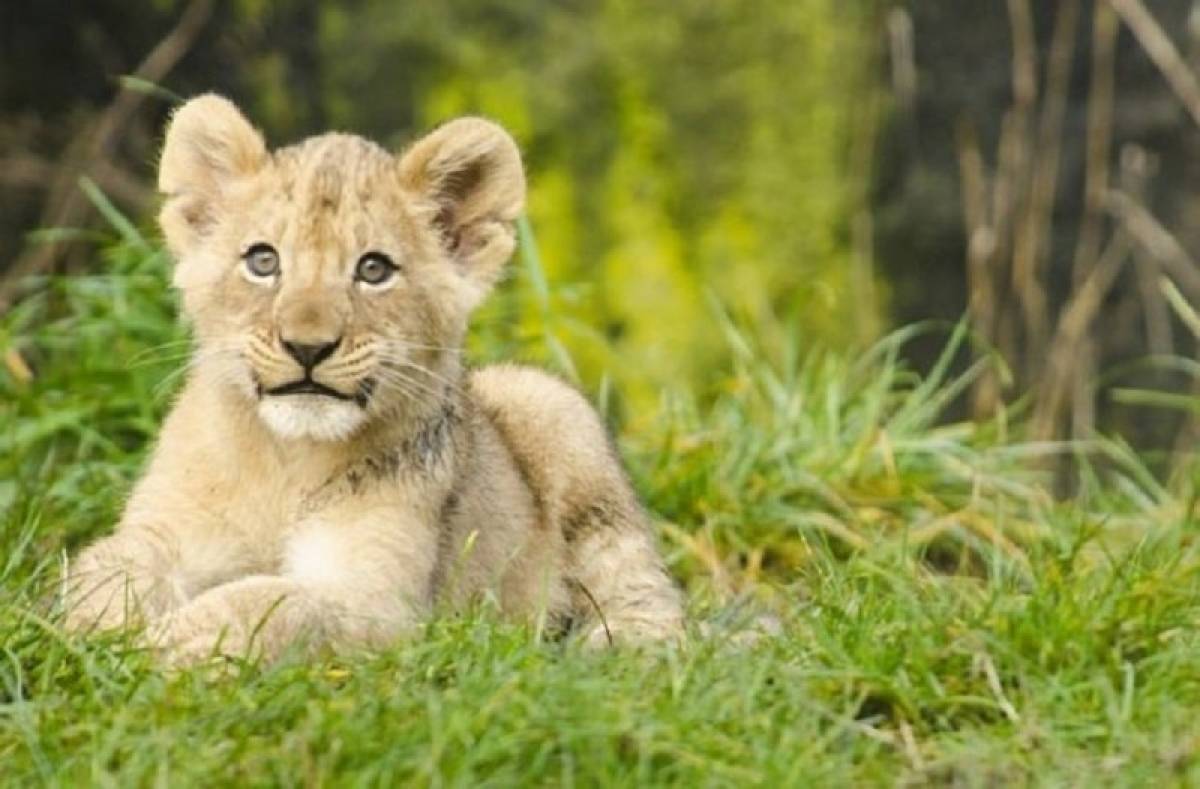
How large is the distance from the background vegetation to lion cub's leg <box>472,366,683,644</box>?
0.34 m

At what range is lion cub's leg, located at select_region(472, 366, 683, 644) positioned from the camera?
25.2ft

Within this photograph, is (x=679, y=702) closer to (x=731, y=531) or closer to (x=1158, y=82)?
(x=731, y=531)

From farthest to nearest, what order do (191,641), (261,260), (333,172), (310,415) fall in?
(333,172) → (261,260) → (310,415) → (191,641)

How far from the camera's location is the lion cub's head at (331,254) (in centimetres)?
677

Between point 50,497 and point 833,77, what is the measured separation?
16.4 feet

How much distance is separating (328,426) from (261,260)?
18.4 inches

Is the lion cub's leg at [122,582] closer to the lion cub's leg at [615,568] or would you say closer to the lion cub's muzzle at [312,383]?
the lion cub's muzzle at [312,383]

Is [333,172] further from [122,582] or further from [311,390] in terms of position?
[122,582]

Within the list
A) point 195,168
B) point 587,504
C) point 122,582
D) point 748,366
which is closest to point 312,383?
point 122,582

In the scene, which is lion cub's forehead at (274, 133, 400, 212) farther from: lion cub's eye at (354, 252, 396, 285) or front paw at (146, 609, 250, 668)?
front paw at (146, 609, 250, 668)

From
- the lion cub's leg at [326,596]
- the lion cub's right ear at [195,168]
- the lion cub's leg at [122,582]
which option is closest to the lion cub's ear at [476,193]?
the lion cub's right ear at [195,168]

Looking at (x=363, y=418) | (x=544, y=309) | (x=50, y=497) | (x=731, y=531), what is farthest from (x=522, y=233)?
(x=363, y=418)

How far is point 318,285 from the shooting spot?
22.3 feet

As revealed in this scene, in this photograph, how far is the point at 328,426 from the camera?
680 centimetres
